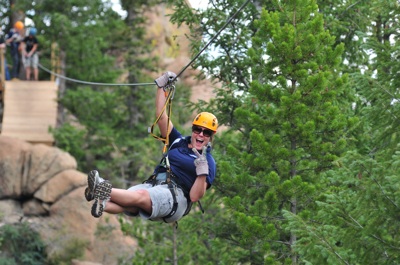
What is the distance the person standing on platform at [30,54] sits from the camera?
85.5ft

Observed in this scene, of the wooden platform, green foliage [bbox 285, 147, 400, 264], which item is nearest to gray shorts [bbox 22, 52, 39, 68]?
the wooden platform

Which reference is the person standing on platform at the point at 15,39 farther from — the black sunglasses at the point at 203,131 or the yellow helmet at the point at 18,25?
the black sunglasses at the point at 203,131

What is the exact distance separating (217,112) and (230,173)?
2608 millimetres

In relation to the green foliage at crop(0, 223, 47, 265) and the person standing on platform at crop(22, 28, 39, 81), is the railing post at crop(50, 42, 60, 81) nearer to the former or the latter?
the person standing on platform at crop(22, 28, 39, 81)

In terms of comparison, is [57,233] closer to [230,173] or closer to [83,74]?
[83,74]

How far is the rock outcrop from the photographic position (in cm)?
2561

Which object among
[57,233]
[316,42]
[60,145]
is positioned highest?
[316,42]

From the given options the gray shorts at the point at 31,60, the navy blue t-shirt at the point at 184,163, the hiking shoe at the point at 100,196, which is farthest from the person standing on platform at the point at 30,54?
the hiking shoe at the point at 100,196

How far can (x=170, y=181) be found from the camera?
10234mm

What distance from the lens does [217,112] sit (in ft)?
55.8

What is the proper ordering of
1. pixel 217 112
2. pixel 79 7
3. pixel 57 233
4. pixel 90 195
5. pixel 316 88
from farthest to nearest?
pixel 79 7
pixel 57 233
pixel 217 112
pixel 316 88
pixel 90 195

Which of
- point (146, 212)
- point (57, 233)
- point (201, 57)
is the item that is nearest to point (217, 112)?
point (201, 57)

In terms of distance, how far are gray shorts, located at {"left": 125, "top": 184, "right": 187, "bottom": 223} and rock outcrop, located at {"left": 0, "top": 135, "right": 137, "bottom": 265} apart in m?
15.3

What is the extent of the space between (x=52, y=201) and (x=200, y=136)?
673 inches
